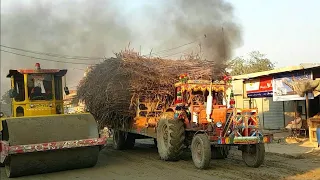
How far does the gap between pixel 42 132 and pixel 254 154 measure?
5.08 meters

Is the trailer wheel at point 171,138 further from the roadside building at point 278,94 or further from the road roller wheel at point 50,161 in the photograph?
the roadside building at point 278,94

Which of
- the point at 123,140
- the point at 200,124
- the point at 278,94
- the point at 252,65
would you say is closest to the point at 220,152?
the point at 200,124

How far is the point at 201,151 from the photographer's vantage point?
898cm

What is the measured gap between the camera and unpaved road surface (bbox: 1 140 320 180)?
8.15 m

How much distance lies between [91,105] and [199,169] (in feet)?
17.6

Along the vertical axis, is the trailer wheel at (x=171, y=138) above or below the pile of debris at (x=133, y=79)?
below

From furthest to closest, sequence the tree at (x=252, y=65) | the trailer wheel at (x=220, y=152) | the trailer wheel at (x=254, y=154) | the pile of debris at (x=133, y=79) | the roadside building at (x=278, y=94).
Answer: the tree at (x=252, y=65)
the roadside building at (x=278, y=94)
the pile of debris at (x=133, y=79)
the trailer wheel at (x=220, y=152)
the trailer wheel at (x=254, y=154)

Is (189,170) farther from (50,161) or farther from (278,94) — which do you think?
(278,94)

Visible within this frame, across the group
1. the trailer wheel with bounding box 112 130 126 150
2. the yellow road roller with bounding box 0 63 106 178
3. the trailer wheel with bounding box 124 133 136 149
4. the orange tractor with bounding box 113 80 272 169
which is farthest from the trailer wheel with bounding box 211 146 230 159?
the trailer wheel with bounding box 112 130 126 150

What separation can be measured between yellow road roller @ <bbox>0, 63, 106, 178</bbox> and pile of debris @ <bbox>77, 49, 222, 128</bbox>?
2184 millimetres

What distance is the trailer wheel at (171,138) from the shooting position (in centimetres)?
1008

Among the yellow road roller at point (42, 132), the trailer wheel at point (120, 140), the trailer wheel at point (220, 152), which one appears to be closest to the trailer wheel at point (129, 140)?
the trailer wheel at point (120, 140)

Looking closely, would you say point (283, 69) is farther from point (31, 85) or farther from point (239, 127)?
point (31, 85)

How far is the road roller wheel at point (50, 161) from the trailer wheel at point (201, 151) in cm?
240
